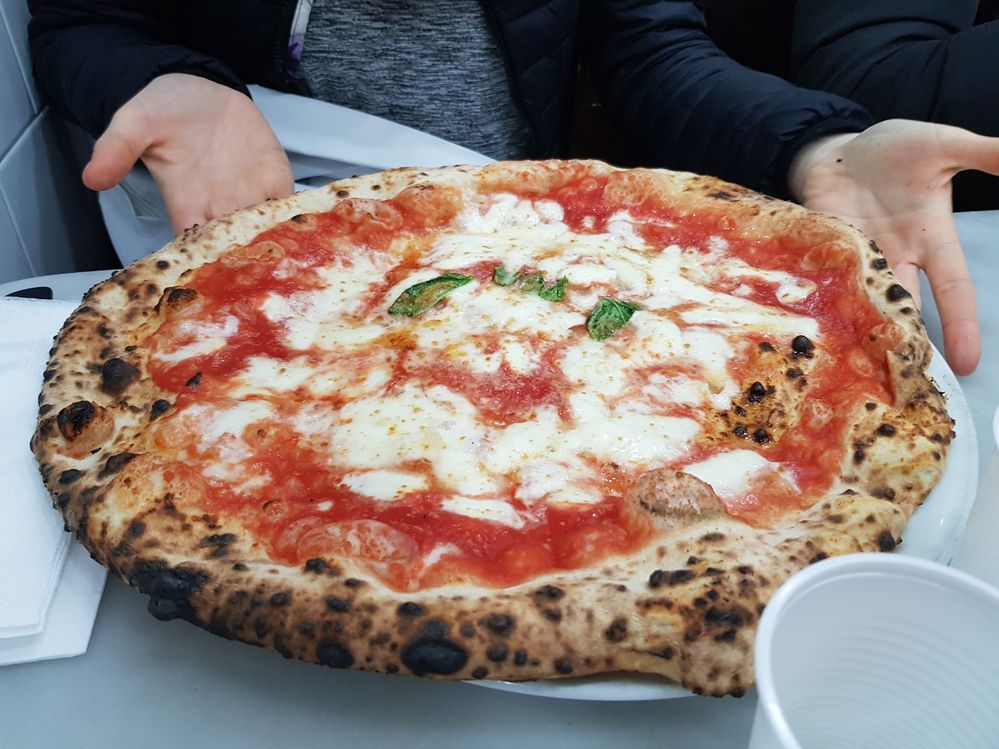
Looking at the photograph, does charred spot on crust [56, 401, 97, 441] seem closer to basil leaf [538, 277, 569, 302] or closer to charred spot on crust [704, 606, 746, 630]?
basil leaf [538, 277, 569, 302]

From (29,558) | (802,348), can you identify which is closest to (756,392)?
(802,348)

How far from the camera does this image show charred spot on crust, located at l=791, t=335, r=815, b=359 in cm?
140

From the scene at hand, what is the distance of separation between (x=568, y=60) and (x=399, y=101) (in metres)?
0.57

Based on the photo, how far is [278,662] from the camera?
3.45ft

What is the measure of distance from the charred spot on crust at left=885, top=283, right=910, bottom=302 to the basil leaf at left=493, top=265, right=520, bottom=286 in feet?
2.25

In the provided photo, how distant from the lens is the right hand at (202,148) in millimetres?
1810

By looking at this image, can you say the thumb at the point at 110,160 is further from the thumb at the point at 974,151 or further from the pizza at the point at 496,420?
the thumb at the point at 974,151

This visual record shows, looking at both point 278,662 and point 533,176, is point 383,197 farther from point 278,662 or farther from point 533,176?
point 278,662

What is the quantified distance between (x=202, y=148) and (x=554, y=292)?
932 millimetres

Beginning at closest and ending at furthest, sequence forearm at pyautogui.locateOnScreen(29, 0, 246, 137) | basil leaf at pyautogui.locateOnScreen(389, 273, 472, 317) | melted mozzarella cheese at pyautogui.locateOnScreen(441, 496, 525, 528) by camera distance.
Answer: melted mozzarella cheese at pyautogui.locateOnScreen(441, 496, 525, 528) → basil leaf at pyautogui.locateOnScreen(389, 273, 472, 317) → forearm at pyautogui.locateOnScreen(29, 0, 246, 137)

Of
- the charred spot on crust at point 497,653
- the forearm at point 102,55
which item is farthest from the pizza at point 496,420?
the forearm at point 102,55

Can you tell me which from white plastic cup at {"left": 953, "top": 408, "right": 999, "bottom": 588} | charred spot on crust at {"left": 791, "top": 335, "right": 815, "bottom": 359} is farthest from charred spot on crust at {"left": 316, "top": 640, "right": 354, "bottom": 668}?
charred spot on crust at {"left": 791, "top": 335, "right": 815, "bottom": 359}

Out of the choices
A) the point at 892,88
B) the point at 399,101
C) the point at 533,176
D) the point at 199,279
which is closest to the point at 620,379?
the point at 533,176

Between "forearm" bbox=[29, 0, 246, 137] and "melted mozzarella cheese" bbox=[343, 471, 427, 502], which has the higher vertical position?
"forearm" bbox=[29, 0, 246, 137]
